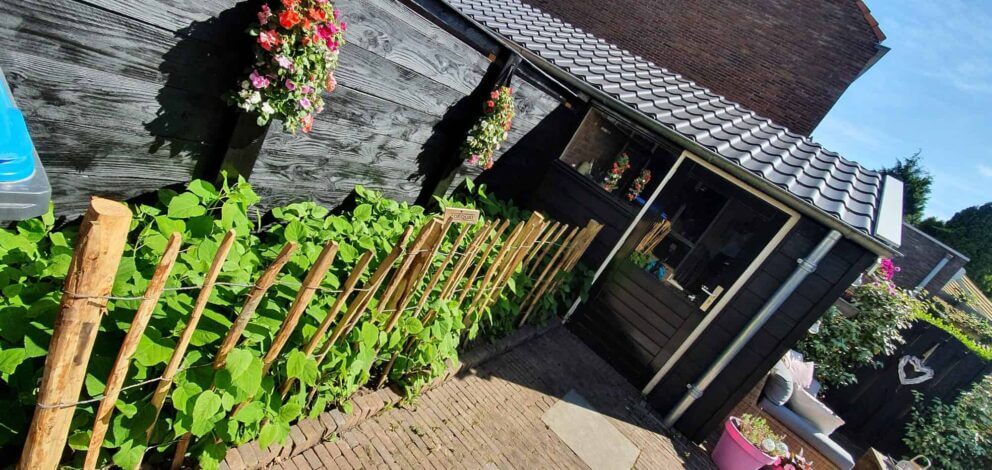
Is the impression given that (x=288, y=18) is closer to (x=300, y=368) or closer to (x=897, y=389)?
(x=300, y=368)

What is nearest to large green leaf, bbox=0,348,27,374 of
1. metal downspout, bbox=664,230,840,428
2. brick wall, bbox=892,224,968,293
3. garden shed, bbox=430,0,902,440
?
garden shed, bbox=430,0,902,440

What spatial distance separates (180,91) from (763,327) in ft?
17.0

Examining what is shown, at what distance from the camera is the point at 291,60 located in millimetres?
2102

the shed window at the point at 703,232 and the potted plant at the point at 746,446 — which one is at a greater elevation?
the shed window at the point at 703,232

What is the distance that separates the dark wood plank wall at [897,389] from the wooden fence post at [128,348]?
33.0ft

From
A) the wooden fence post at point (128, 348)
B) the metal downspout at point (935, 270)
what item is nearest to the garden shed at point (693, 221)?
the wooden fence post at point (128, 348)

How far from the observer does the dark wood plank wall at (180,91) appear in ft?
5.65

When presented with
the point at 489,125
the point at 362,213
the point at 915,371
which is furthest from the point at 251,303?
the point at 915,371

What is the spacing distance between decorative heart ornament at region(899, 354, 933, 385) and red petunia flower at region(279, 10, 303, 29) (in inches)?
402

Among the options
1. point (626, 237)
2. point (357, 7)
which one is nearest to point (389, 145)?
point (357, 7)

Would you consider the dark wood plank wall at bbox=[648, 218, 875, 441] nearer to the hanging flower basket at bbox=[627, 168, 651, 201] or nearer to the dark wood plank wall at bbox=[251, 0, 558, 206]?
the hanging flower basket at bbox=[627, 168, 651, 201]

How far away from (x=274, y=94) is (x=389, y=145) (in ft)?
4.22

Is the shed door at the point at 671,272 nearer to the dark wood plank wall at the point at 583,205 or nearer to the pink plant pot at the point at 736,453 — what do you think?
the dark wood plank wall at the point at 583,205

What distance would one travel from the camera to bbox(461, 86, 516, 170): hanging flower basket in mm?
3900
